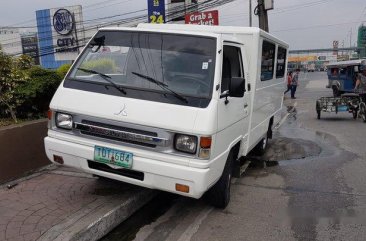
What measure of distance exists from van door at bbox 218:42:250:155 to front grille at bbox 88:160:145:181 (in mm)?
935

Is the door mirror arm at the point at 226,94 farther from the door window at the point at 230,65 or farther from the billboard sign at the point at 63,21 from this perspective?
the billboard sign at the point at 63,21

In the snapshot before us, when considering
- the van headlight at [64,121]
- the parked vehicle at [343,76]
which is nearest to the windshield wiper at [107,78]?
the van headlight at [64,121]

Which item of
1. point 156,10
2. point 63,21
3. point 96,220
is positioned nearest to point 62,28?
point 63,21

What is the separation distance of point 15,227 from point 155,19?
9082 millimetres

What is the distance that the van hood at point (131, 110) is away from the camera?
13.5 feet

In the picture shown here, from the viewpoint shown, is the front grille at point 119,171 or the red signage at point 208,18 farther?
the red signage at point 208,18

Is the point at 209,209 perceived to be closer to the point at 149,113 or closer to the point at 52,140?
the point at 149,113

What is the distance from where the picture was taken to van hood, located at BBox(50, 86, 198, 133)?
4.12 m

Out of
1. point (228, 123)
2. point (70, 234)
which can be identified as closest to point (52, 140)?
point (70, 234)

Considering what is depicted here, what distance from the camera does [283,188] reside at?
639 centimetres

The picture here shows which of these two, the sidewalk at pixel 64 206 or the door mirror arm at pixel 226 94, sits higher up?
the door mirror arm at pixel 226 94

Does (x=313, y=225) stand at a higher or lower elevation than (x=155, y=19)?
lower

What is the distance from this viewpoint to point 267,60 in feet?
23.7

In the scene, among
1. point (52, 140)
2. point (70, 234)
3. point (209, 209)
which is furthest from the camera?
point (209, 209)
